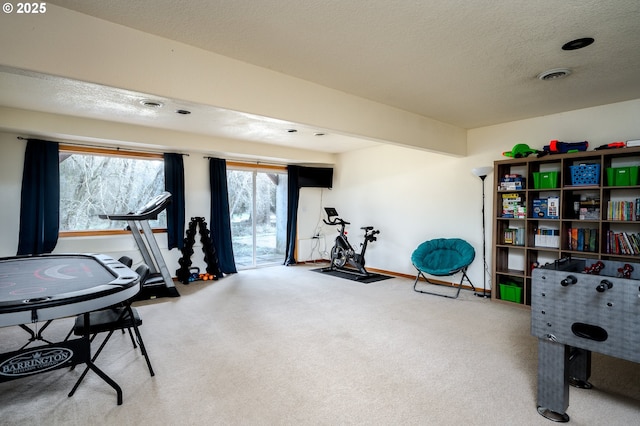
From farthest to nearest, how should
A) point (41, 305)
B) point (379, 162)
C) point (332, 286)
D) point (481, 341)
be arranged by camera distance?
point (379, 162) < point (332, 286) < point (481, 341) < point (41, 305)

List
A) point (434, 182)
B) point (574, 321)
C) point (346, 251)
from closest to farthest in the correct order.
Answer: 1. point (574, 321)
2. point (434, 182)
3. point (346, 251)

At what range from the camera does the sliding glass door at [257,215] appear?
6414 millimetres

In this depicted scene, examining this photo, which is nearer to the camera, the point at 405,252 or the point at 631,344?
the point at 631,344

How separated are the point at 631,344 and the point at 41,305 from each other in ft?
10.3

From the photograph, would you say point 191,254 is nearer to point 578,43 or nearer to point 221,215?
point 221,215

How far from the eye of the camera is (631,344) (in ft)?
5.72

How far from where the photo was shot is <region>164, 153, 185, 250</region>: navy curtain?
5.43m

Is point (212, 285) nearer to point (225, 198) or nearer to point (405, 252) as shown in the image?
point (225, 198)

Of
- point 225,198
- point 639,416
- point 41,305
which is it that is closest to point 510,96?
point 639,416

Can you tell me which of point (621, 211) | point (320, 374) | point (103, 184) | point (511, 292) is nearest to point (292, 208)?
point (103, 184)

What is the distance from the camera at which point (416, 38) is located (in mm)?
2236

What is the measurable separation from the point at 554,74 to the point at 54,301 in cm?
398

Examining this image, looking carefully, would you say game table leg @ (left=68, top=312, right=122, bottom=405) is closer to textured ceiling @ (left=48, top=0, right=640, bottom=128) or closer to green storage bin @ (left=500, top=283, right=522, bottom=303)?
textured ceiling @ (left=48, top=0, right=640, bottom=128)

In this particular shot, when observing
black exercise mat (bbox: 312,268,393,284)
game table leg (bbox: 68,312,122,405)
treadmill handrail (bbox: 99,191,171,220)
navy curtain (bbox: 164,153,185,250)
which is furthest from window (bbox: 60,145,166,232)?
game table leg (bbox: 68,312,122,405)
